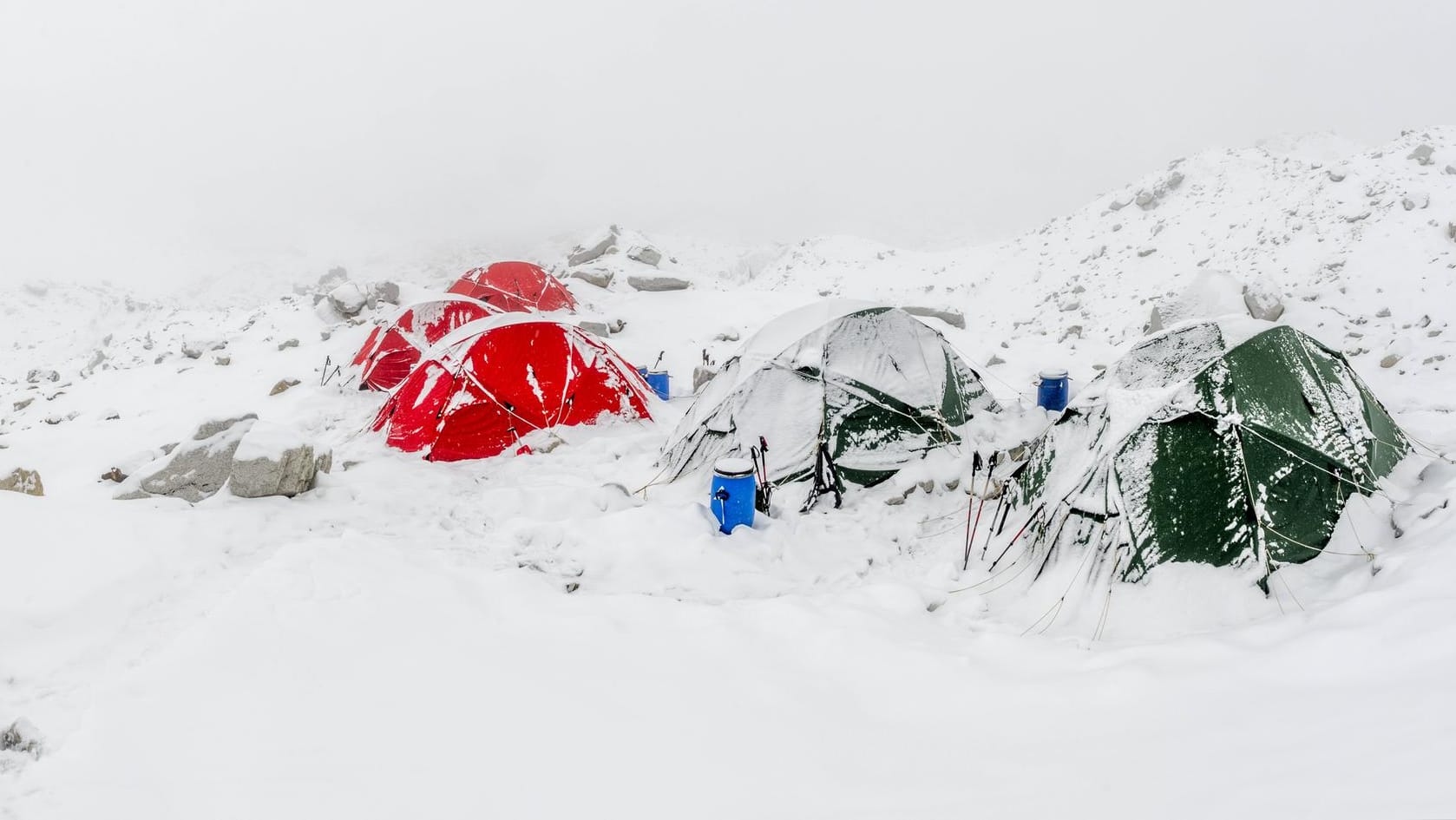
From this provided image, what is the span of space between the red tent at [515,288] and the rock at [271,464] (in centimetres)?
1064

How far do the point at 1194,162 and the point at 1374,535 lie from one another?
21172mm

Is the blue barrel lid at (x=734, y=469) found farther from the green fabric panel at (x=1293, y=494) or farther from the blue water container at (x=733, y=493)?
the green fabric panel at (x=1293, y=494)

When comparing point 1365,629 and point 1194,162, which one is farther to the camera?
point 1194,162

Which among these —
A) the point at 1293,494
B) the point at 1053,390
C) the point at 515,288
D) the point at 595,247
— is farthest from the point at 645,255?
the point at 1293,494

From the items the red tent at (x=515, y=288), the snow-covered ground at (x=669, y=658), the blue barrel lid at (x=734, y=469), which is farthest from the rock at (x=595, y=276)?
the blue barrel lid at (x=734, y=469)

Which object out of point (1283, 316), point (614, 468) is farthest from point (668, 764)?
point (1283, 316)

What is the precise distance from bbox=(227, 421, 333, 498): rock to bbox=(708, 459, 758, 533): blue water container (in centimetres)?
412

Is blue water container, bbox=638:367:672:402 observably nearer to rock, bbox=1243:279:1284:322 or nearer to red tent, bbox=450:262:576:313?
red tent, bbox=450:262:576:313

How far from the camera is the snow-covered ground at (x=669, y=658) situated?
9.85ft

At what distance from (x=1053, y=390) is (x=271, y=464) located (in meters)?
9.56

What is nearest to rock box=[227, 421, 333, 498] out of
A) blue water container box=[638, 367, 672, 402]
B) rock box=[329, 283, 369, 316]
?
blue water container box=[638, 367, 672, 402]

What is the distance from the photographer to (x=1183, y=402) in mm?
5320

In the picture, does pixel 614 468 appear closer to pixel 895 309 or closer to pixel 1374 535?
pixel 895 309

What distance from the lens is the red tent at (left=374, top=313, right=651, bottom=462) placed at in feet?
29.3
